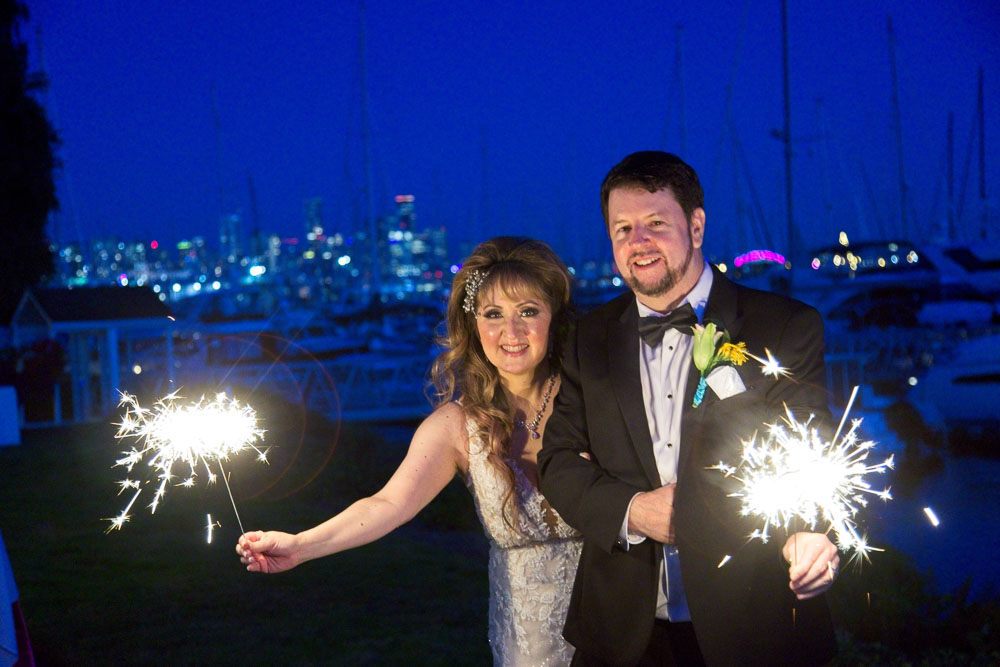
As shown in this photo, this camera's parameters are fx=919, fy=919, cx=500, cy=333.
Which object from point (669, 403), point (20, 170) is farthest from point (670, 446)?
point (20, 170)

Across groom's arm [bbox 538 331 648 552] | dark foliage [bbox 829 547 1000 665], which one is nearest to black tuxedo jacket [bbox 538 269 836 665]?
groom's arm [bbox 538 331 648 552]

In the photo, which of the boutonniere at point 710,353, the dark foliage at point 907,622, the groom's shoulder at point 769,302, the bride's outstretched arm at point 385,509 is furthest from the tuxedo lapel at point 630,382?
the dark foliage at point 907,622

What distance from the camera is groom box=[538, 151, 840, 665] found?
2.57m

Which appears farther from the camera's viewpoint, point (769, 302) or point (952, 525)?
point (952, 525)

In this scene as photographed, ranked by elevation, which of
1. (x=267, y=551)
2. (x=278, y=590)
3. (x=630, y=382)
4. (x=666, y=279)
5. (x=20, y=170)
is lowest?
(x=278, y=590)

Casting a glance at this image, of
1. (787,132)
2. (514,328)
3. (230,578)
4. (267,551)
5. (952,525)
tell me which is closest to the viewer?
(267,551)

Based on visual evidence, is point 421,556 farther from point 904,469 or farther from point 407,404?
point 407,404

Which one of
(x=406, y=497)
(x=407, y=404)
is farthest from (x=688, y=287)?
(x=407, y=404)

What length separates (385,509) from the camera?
3.55 meters

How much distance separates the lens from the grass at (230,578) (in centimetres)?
697

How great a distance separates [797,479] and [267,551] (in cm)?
176

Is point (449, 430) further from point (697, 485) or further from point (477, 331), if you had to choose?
point (697, 485)

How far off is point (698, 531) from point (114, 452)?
1285cm

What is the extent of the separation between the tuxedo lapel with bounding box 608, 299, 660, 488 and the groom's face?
0.13m
